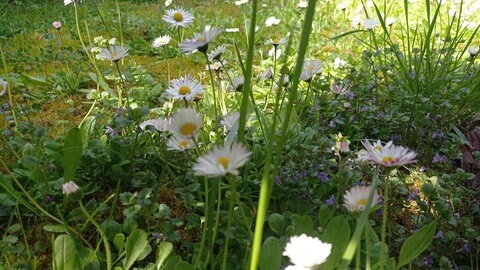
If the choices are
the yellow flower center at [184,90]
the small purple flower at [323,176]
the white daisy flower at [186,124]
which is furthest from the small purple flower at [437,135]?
the white daisy flower at [186,124]

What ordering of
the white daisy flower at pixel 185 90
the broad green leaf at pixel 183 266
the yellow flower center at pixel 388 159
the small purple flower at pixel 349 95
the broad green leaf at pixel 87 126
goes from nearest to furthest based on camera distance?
the yellow flower center at pixel 388 159 < the broad green leaf at pixel 183 266 < the white daisy flower at pixel 185 90 < the broad green leaf at pixel 87 126 < the small purple flower at pixel 349 95

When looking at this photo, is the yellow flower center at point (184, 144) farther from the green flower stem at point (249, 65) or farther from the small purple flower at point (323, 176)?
the small purple flower at point (323, 176)

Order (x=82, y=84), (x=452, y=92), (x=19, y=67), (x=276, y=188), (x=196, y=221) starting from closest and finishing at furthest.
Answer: (x=196, y=221) < (x=276, y=188) < (x=452, y=92) < (x=82, y=84) < (x=19, y=67)

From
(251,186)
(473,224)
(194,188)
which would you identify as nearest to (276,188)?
(251,186)

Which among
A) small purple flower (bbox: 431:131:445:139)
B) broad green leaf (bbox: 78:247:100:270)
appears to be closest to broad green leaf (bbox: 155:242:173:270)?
broad green leaf (bbox: 78:247:100:270)

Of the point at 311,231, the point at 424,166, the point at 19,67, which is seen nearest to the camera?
the point at 311,231

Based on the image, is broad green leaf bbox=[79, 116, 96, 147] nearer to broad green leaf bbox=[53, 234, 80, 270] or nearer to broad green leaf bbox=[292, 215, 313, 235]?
broad green leaf bbox=[53, 234, 80, 270]

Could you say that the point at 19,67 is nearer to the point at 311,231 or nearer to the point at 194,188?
the point at 194,188
